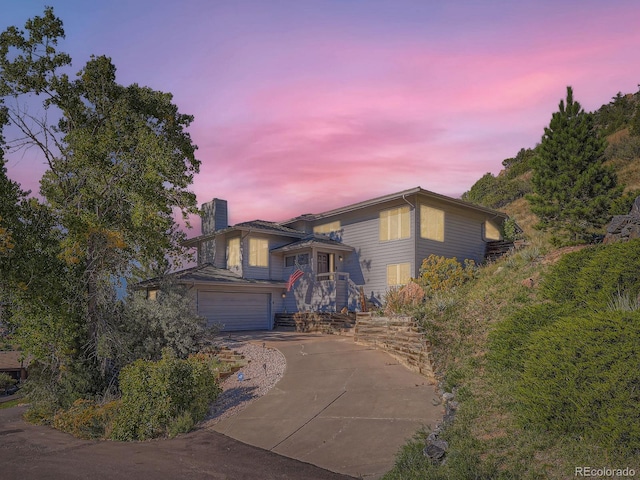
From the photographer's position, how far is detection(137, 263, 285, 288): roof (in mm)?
24431

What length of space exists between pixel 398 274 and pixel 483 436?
1723 cm

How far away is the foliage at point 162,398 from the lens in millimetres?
10016

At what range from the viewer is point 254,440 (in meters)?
8.73

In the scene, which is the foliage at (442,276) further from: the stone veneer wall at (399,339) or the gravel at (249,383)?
the gravel at (249,383)

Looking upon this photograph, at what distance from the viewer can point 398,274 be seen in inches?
942

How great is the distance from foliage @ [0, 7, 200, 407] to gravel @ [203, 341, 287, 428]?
435cm

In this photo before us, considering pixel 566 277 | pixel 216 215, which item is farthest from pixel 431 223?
pixel 216 215

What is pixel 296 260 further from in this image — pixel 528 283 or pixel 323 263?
pixel 528 283

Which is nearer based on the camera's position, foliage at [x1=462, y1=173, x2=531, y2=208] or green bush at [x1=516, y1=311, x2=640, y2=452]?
green bush at [x1=516, y1=311, x2=640, y2=452]

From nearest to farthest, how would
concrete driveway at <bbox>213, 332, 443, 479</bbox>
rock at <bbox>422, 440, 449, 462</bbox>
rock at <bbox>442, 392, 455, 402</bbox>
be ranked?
rock at <bbox>422, 440, 449, 462</bbox>
concrete driveway at <bbox>213, 332, 443, 479</bbox>
rock at <bbox>442, 392, 455, 402</bbox>

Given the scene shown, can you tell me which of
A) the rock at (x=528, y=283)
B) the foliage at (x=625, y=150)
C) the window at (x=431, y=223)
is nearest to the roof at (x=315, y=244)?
the window at (x=431, y=223)

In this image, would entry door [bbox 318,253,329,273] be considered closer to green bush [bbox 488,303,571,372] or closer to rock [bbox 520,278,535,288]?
rock [bbox 520,278,535,288]

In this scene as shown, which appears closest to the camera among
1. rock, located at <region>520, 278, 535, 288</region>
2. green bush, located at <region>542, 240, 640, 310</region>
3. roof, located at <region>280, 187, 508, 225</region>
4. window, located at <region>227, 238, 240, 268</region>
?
green bush, located at <region>542, 240, 640, 310</region>

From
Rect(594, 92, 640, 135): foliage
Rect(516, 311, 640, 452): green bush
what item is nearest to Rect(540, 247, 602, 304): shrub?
Rect(516, 311, 640, 452): green bush
